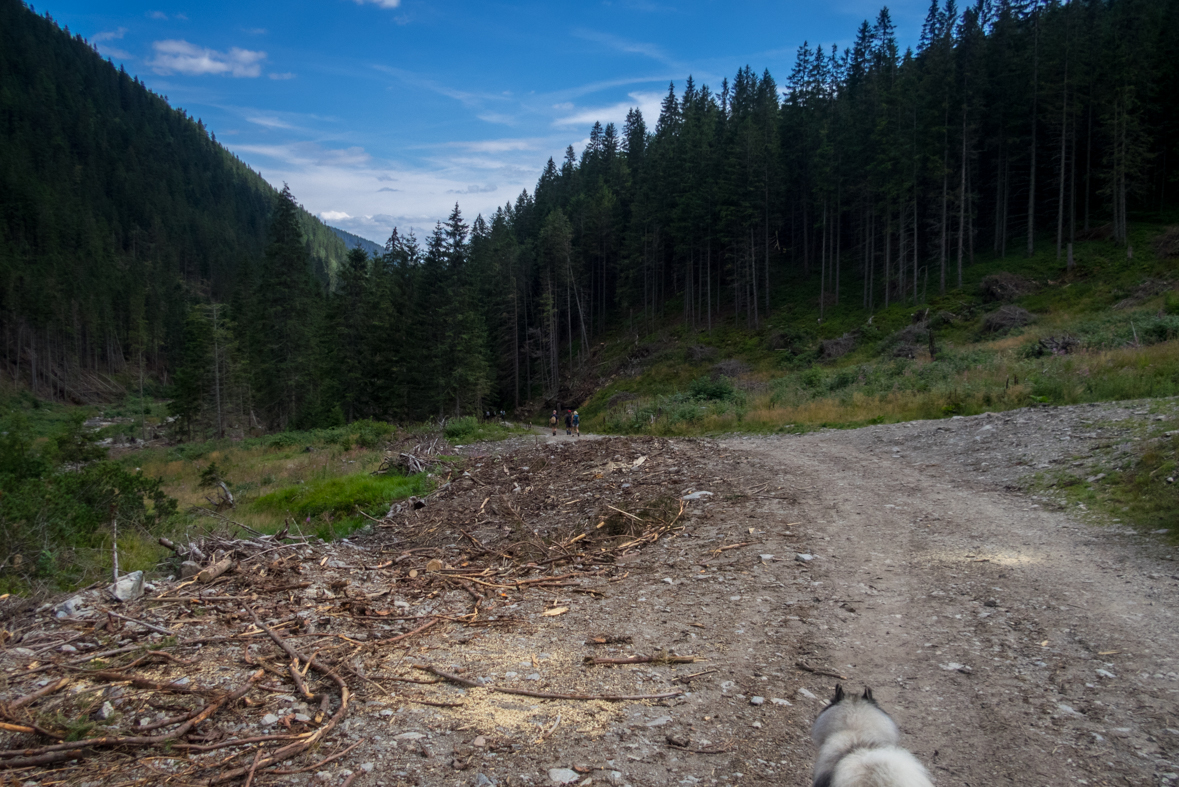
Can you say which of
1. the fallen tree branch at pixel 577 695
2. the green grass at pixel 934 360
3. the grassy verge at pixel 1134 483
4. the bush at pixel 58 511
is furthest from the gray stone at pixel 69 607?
the green grass at pixel 934 360

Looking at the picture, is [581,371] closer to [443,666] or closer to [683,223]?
[683,223]

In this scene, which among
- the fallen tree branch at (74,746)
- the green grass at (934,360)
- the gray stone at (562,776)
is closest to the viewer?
the fallen tree branch at (74,746)

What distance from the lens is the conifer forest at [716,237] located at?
135 feet

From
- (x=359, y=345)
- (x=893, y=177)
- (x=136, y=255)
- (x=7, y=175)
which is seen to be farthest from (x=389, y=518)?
(x=136, y=255)

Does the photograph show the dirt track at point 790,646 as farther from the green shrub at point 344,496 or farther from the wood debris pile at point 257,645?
the green shrub at point 344,496

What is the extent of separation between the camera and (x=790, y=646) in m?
4.86

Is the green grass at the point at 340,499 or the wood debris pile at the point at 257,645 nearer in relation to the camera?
the wood debris pile at the point at 257,645

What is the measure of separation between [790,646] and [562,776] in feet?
7.89

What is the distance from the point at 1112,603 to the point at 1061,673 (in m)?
1.64

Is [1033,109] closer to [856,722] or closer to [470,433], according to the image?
[470,433]

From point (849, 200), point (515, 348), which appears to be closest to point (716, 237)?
point (849, 200)

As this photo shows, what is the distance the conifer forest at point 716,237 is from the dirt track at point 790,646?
32389 mm

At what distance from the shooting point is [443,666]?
4547 millimetres

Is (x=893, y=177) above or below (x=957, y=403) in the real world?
above
